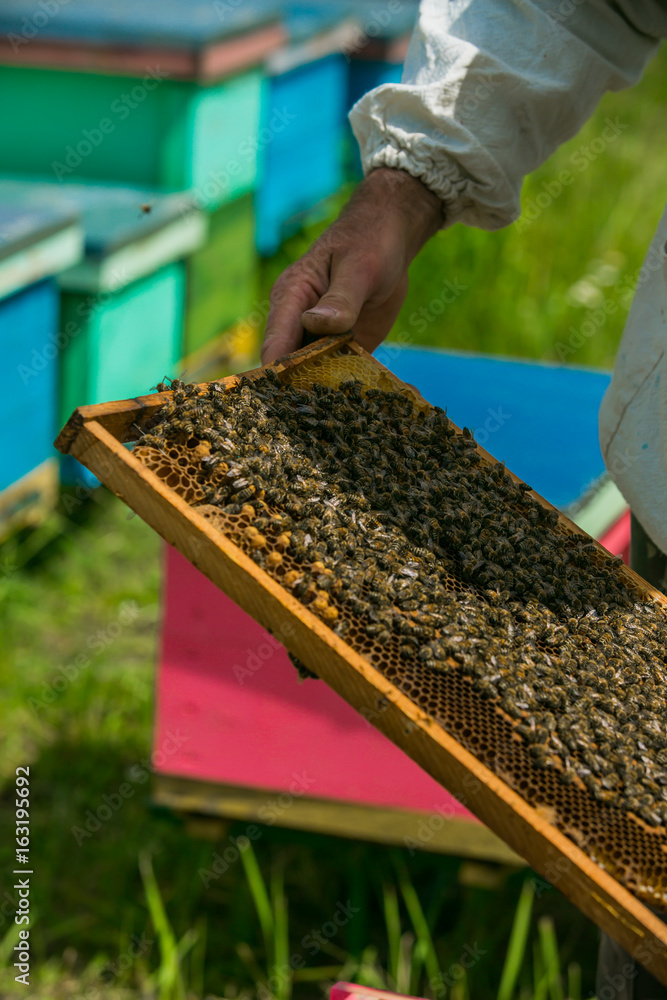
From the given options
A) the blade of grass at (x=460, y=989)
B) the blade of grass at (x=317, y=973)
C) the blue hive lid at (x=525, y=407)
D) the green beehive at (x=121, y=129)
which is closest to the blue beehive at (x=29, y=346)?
the green beehive at (x=121, y=129)

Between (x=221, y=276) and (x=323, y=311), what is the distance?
374 centimetres

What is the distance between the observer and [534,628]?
1684mm

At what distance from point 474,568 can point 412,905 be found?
6.52 feet

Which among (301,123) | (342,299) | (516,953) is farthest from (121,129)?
(516,953)

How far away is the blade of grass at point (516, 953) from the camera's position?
9.97 ft

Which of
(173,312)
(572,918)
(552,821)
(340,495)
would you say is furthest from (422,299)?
(552,821)

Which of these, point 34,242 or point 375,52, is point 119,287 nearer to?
point 34,242

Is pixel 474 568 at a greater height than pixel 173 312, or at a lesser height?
greater

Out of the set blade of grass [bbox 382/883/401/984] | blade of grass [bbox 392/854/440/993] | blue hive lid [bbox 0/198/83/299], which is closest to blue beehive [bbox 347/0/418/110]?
blue hive lid [bbox 0/198/83/299]

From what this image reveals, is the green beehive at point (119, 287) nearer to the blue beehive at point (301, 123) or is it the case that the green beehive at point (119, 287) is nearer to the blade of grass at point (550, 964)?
the blue beehive at point (301, 123)

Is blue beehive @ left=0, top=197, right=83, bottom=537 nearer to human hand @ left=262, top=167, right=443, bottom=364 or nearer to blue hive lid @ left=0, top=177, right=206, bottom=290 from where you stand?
blue hive lid @ left=0, top=177, right=206, bottom=290

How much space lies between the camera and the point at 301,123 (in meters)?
6.45

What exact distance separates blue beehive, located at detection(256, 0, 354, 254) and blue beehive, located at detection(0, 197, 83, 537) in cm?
219

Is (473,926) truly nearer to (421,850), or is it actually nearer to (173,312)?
(421,850)
